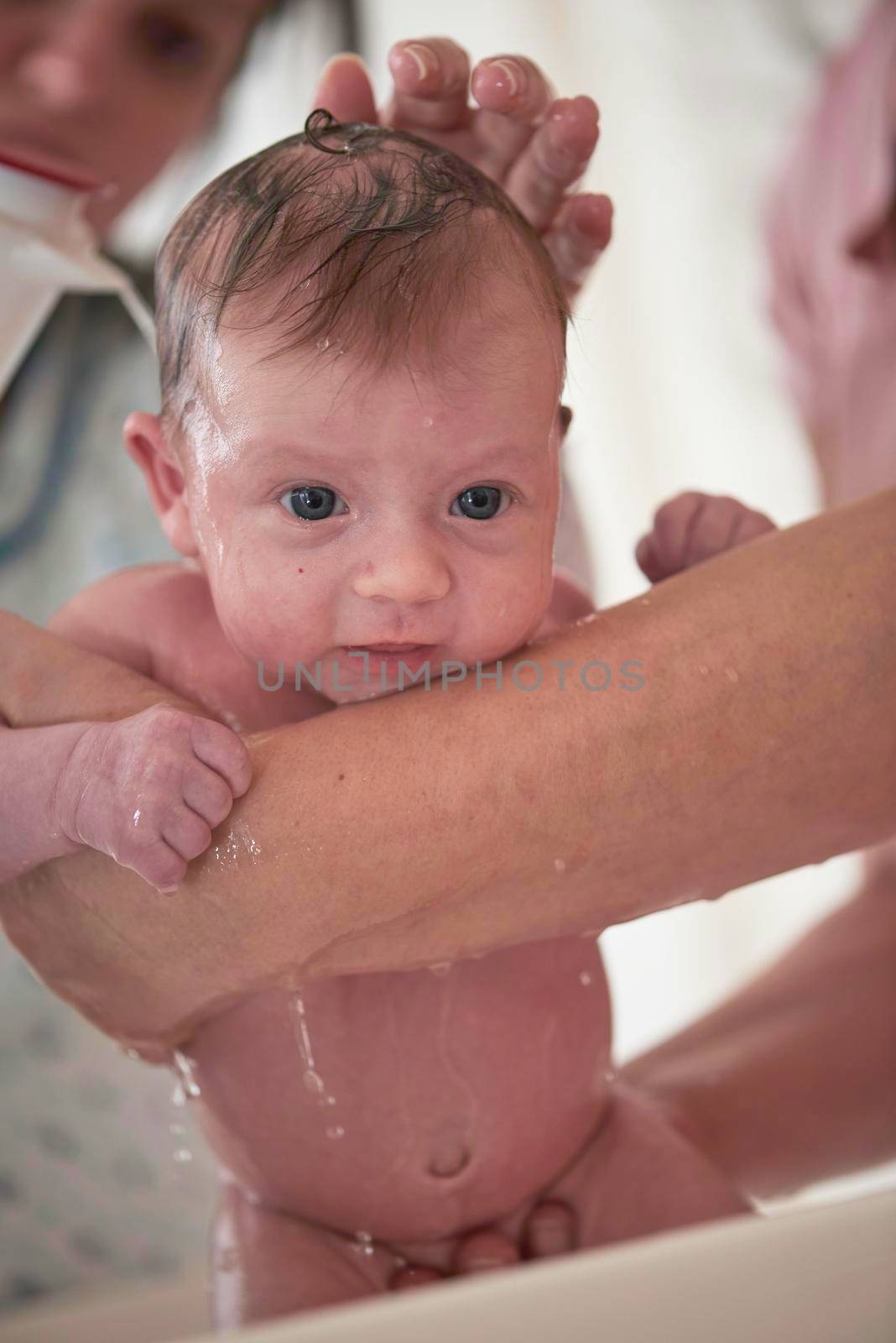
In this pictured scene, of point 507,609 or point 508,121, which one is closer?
point 507,609

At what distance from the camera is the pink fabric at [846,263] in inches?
58.4

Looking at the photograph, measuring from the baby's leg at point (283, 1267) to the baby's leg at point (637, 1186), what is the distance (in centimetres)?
12

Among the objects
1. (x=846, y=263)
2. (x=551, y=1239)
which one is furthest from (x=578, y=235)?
(x=846, y=263)

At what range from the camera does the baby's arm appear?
20.1 inches

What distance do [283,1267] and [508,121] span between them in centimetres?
69

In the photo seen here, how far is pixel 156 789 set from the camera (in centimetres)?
51

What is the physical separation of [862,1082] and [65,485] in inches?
32.7

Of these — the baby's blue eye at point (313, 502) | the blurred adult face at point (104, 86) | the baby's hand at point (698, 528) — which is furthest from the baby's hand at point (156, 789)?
the blurred adult face at point (104, 86)

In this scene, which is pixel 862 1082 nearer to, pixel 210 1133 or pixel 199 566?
pixel 210 1133

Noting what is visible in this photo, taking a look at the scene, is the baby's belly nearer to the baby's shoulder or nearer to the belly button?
the belly button

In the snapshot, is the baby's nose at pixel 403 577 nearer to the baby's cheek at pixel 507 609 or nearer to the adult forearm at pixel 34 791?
the baby's cheek at pixel 507 609

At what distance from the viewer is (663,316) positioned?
1.55 m

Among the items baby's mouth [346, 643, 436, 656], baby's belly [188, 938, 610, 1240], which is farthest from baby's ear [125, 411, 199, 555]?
baby's belly [188, 938, 610, 1240]

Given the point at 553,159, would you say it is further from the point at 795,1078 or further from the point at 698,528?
the point at 795,1078
